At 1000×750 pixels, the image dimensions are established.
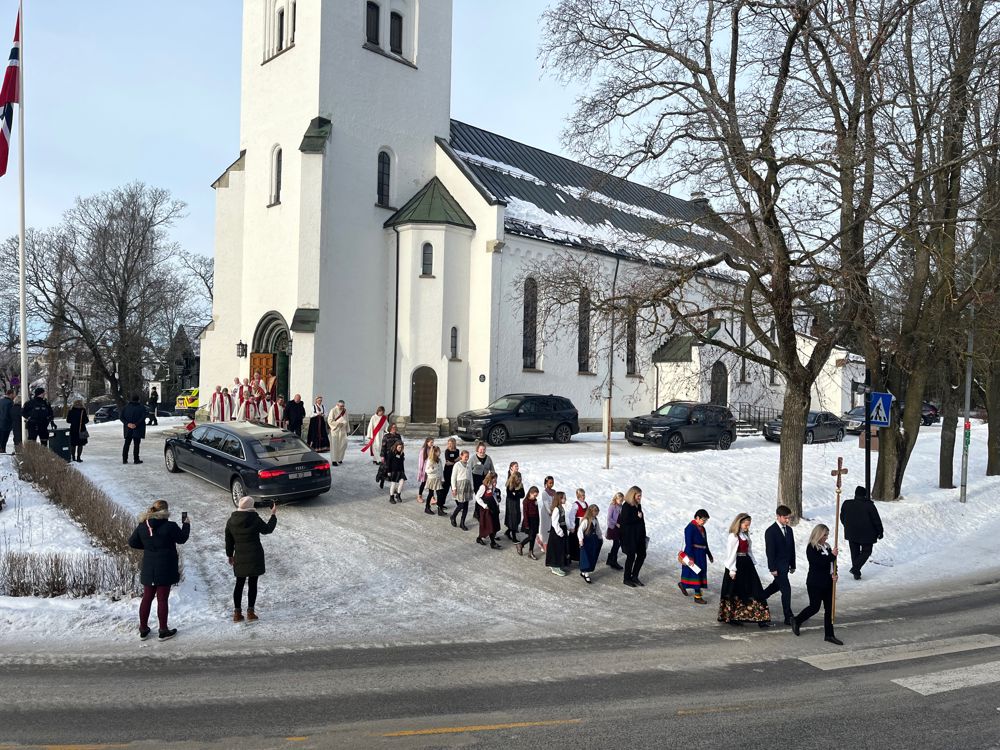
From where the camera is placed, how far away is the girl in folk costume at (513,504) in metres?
14.2

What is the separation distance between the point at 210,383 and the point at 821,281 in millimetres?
24394

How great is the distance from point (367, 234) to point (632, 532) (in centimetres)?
1921

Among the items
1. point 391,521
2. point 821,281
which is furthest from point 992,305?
point 391,521

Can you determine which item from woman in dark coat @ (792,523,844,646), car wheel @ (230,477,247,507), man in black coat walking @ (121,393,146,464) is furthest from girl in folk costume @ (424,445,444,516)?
man in black coat walking @ (121,393,146,464)

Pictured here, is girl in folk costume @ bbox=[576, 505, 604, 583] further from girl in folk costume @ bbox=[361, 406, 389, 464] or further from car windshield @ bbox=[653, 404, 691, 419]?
car windshield @ bbox=[653, 404, 691, 419]

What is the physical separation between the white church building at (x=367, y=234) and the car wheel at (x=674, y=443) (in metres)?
3.02

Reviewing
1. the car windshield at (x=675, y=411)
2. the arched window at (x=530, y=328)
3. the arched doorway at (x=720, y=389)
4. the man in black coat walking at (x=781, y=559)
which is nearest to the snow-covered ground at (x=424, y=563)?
the man in black coat walking at (x=781, y=559)

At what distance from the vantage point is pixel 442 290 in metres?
28.7

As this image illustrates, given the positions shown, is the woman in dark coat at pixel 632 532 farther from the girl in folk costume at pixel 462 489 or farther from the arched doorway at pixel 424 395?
the arched doorway at pixel 424 395

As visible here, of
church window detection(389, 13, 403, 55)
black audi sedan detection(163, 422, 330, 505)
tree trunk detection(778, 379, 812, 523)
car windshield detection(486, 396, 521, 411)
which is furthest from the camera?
church window detection(389, 13, 403, 55)

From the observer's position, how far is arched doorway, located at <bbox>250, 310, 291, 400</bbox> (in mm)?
28703

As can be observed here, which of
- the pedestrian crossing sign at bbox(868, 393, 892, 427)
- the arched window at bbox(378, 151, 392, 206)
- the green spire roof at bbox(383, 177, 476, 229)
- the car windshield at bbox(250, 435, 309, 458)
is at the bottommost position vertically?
the car windshield at bbox(250, 435, 309, 458)

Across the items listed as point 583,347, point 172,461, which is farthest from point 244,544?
point 583,347

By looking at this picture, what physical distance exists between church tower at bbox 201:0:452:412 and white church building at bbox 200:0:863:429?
55 mm
